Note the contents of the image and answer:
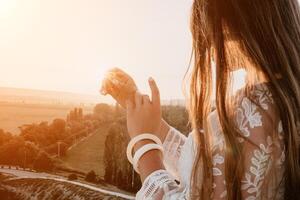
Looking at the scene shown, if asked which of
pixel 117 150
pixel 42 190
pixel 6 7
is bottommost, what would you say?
pixel 42 190

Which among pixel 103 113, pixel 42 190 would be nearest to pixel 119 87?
pixel 103 113

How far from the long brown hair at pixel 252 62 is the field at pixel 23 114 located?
728 millimetres

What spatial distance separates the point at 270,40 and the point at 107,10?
767 mm

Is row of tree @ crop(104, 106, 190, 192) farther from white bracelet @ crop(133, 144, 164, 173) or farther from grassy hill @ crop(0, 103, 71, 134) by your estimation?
white bracelet @ crop(133, 144, 164, 173)

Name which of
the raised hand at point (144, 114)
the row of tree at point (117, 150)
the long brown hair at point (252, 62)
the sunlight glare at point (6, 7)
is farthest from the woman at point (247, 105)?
the sunlight glare at point (6, 7)

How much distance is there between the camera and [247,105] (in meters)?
0.66

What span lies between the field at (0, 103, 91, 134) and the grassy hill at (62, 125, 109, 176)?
0.08 m

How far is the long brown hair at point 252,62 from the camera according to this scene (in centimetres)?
66

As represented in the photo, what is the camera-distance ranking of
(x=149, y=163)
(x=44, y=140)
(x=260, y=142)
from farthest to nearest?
(x=44, y=140) < (x=149, y=163) < (x=260, y=142)

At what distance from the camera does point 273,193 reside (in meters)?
0.67

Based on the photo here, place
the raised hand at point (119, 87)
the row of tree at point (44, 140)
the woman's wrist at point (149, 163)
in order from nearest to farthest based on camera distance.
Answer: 1. the woman's wrist at point (149, 163)
2. the raised hand at point (119, 87)
3. the row of tree at point (44, 140)

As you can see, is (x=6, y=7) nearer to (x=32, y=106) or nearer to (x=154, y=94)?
(x=32, y=106)

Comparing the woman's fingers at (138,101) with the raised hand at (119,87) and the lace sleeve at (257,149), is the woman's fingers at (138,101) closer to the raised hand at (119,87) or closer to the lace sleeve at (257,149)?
the raised hand at (119,87)

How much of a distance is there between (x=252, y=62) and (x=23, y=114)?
839 mm
